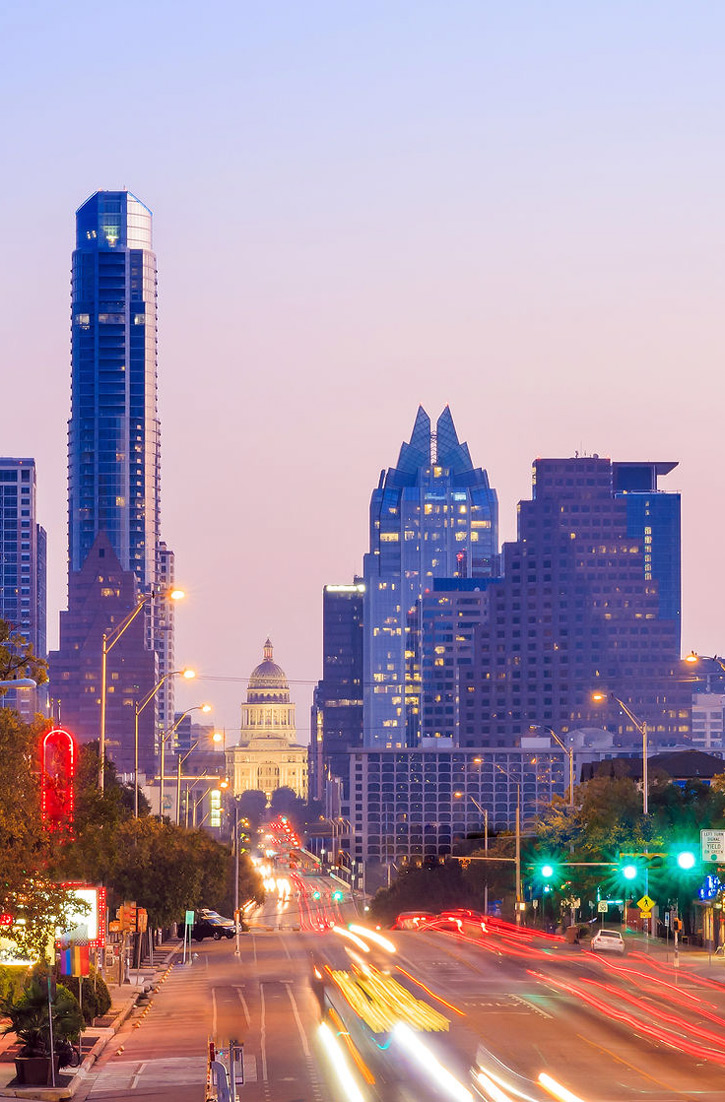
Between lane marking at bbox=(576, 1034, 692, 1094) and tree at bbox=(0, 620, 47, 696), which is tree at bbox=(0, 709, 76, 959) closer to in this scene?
tree at bbox=(0, 620, 47, 696)

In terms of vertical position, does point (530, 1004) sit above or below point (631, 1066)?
below

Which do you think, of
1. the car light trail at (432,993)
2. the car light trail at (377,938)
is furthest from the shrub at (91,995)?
the car light trail at (377,938)

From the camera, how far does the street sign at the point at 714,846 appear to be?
219 ft

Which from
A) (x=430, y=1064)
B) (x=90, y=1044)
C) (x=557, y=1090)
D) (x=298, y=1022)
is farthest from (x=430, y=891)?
(x=557, y=1090)

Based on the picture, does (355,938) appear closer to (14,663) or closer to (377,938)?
(377,938)

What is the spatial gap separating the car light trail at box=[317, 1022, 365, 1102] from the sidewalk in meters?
5.15

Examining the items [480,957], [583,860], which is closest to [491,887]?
[583,860]

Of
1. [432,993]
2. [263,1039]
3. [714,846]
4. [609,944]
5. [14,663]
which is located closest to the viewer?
[14,663]

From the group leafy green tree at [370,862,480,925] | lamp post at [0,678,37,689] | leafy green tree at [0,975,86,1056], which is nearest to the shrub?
leafy green tree at [0,975,86,1056]

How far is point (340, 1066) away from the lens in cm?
3806

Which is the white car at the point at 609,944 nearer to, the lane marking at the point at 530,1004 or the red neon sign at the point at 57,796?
the lane marking at the point at 530,1004

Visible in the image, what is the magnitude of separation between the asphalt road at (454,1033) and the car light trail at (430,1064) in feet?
0.33

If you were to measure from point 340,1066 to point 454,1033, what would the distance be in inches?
254

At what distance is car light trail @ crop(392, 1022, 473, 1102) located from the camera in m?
33.3
